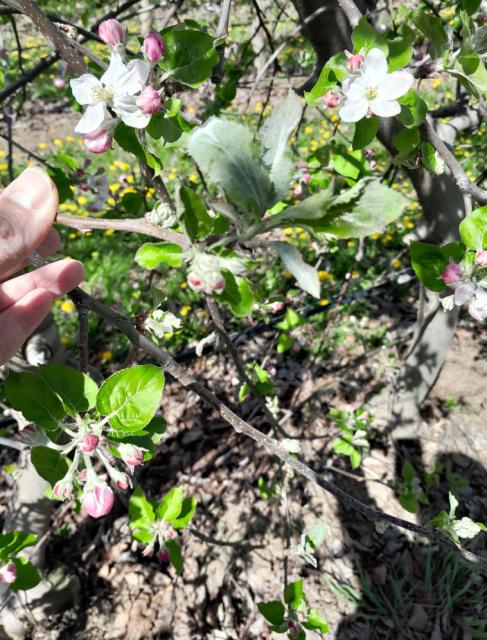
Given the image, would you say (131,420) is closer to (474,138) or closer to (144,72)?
(144,72)

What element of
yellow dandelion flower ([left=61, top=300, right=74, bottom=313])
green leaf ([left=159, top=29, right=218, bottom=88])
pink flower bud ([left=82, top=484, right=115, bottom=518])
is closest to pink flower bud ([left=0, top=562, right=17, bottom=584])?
pink flower bud ([left=82, top=484, right=115, bottom=518])

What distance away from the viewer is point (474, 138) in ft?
9.96

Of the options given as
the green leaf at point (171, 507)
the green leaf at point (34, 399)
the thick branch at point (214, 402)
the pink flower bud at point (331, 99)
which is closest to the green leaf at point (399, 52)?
the pink flower bud at point (331, 99)

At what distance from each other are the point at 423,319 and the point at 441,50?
59.5 inches

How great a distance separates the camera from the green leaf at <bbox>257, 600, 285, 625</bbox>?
4.40 feet

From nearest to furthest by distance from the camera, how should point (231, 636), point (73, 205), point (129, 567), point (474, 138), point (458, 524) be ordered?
point (458, 524) → point (231, 636) → point (129, 567) → point (474, 138) → point (73, 205)

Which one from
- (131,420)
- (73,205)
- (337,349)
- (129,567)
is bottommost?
(337,349)

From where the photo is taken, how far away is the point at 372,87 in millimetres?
816

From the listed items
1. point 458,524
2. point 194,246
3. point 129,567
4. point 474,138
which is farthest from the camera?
point 474,138

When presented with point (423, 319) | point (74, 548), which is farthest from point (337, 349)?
point (74, 548)

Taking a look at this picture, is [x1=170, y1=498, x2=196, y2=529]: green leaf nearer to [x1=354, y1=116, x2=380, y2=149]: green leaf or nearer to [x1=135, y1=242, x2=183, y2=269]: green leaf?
[x1=135, y1=242, x2=183, y2=269]: green leaf

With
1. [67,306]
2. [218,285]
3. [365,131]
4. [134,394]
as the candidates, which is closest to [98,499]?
[134,394]

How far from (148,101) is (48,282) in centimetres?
59

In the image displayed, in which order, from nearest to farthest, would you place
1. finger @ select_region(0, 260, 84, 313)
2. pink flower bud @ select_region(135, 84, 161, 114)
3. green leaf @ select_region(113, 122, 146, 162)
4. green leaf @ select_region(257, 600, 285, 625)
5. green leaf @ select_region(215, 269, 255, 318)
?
green leaf @ select_region(215, 269, 255, 318) < pink flower bud @ select_region(135, 84, 161, 114) < green leaf @ select_region(113, 122, 146, 162) < finger @ select_region(0, 260, 84, 313) < green leaf @ select_region(257, 600, 285, 625)
